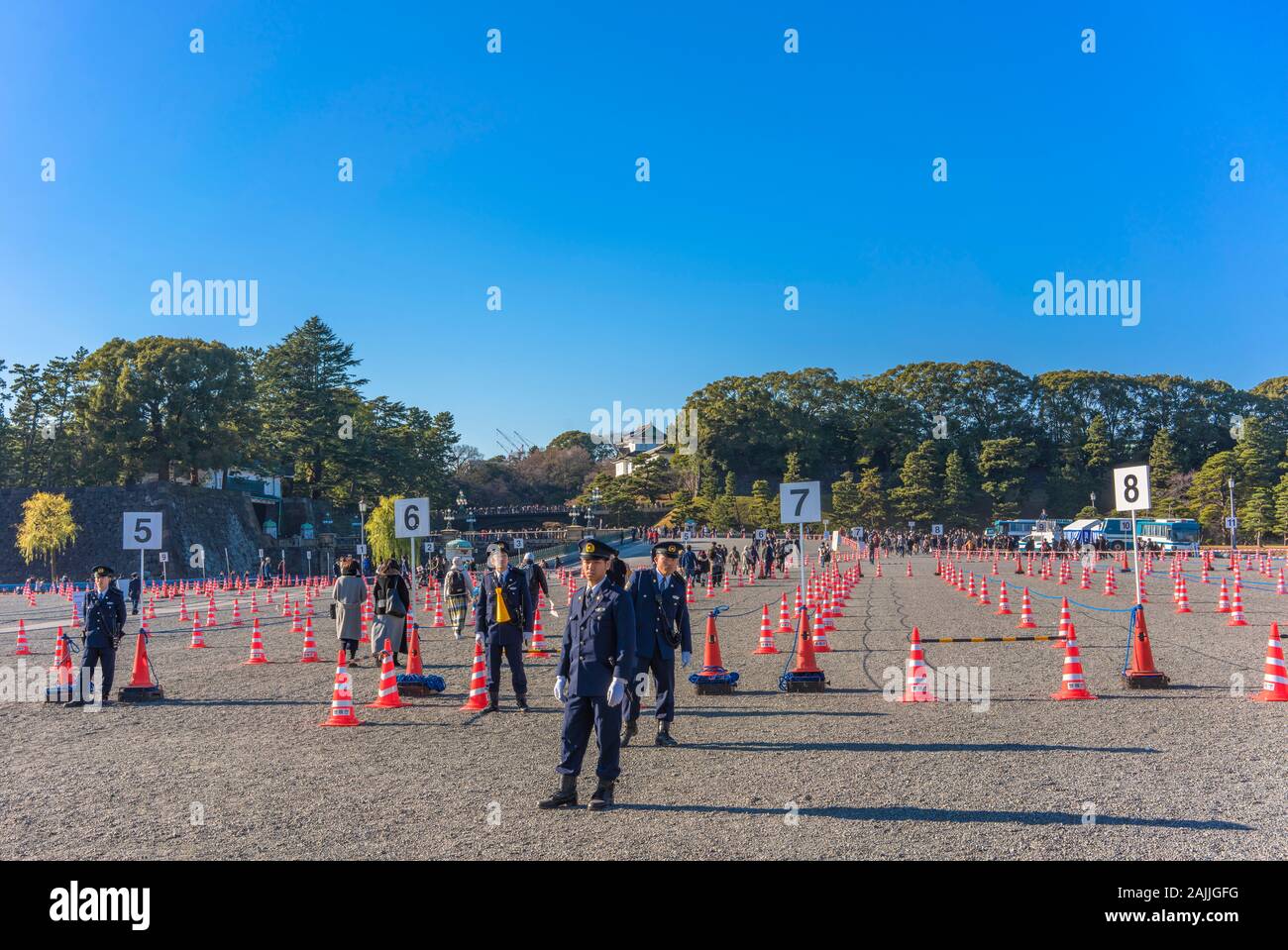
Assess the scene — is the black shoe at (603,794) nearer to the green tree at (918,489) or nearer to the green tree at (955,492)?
the green tree at (918,489)

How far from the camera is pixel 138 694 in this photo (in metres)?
11.9

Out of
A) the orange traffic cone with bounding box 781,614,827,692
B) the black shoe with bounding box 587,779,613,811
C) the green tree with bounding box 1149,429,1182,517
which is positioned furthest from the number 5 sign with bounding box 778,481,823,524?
the green tree with bounding box 1149,429,1182,517

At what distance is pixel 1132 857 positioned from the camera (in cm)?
532

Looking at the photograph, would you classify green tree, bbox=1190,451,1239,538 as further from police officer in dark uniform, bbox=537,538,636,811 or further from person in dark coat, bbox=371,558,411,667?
police officer in dark uniform, bbox=537,538,636,811

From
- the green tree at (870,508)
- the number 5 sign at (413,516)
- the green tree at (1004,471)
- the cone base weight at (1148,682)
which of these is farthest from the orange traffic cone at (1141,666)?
the green tree at (1004,471)

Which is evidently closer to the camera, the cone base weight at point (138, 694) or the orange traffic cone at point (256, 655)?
the cone base weight at point (138, 694)

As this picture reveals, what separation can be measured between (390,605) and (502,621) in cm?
287

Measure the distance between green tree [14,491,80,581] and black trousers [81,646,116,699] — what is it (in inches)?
→ 1820

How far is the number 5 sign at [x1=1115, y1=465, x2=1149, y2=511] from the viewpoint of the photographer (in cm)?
1306

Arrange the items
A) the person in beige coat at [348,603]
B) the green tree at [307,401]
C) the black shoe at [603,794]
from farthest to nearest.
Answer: the green tree at [307,401] < the person in beige coat at [348,603] < the black shoe at [603,794]

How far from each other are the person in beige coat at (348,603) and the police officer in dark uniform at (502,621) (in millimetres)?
3213

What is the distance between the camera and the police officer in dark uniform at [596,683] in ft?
21.8

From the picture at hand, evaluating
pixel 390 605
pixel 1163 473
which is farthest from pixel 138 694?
pixel 1163 473

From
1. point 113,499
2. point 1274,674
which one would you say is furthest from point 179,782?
point 113,499
